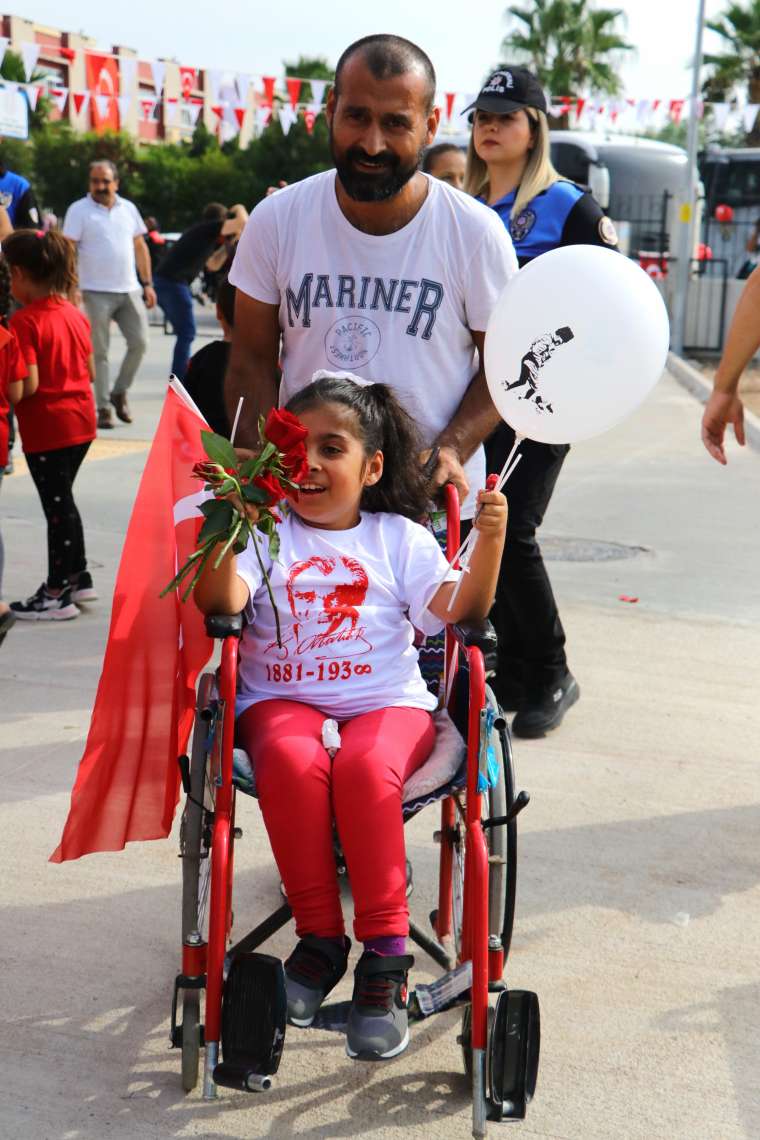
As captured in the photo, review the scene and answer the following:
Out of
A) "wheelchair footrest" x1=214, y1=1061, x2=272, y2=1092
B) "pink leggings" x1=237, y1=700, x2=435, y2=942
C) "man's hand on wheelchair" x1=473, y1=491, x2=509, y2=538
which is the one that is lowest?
"wheelchair footrest" x1=214, y1=1061, x2=272, y2=1092

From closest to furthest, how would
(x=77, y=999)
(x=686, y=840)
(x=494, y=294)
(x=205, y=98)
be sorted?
(x=77, y=999), (x=494, y=294), (x=686, y=840), (x=205, y=98)

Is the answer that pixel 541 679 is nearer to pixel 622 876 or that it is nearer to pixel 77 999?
pixel 622 876

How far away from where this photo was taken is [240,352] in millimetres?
3703

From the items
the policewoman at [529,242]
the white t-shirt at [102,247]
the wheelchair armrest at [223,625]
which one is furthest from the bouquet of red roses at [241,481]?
the white t-shirt at [102,247]

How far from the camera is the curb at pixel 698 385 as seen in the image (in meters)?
12.1

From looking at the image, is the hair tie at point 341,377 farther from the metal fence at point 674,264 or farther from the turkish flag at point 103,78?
the metal fence at point 674,264

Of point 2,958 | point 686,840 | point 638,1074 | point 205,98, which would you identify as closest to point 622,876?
point 686,840

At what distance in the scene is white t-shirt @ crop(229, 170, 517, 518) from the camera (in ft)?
11.3

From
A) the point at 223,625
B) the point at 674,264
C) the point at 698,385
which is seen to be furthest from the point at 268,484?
the point at 674,264

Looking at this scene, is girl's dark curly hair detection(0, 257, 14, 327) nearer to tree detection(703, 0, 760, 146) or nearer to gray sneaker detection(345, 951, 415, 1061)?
gray sneaker detection(345, 951, 415, 1061)

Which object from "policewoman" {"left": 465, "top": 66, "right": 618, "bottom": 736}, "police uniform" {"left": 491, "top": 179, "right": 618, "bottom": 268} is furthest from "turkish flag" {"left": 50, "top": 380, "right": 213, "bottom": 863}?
"police uniform" {"left": 491, "top": 179, "right": 618, "bottom": 268}

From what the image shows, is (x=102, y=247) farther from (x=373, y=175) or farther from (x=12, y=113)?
(x=373, y=175)

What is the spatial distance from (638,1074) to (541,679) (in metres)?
2.28

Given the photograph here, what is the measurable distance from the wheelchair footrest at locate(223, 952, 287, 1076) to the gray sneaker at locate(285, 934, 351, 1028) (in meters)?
0.08
